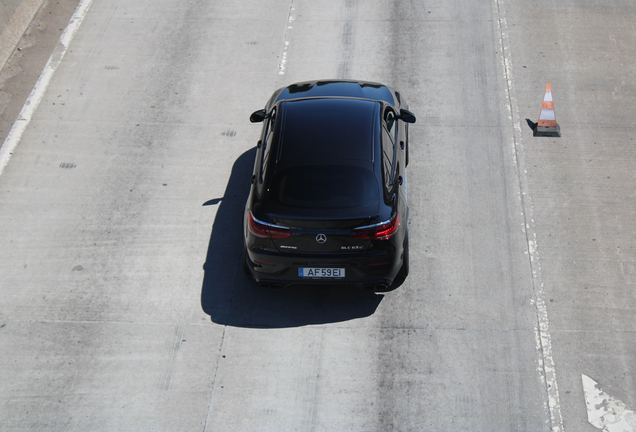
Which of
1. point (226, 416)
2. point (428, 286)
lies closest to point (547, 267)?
point (428, 286)

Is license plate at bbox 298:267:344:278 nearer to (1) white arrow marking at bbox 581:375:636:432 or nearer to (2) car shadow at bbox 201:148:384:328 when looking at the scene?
(2) car shadow at bbox 201:148:384:328

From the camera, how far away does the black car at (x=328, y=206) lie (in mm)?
5887

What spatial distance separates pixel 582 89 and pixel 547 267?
3.77 meters

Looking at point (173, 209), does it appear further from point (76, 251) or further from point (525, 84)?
point (525, 84)

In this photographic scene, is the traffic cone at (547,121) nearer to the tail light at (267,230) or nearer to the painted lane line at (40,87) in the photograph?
the tail light at (267,230)

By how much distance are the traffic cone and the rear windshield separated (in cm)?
365

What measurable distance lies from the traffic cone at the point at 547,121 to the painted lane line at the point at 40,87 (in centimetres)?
750

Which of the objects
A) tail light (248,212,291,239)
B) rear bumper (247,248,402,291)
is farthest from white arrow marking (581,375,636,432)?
tail light (248,212,291,239)

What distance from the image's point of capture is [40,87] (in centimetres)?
980

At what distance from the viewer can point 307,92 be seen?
787cm

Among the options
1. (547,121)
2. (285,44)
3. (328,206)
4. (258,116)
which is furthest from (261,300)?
(285,44)

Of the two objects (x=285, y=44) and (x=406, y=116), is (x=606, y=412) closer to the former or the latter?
(x=406, y=116)

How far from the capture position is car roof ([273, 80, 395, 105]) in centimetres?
778

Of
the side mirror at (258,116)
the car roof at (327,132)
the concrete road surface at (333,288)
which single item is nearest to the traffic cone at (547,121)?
the concrete road surface at (333,288)
